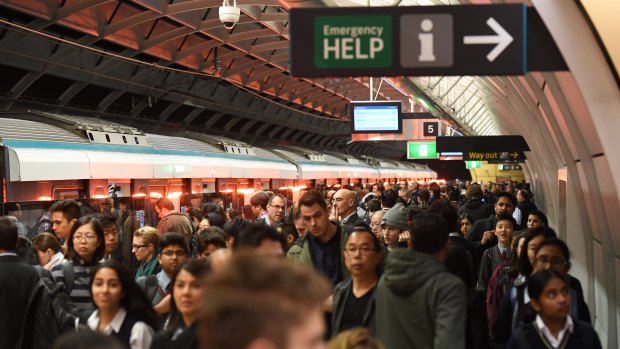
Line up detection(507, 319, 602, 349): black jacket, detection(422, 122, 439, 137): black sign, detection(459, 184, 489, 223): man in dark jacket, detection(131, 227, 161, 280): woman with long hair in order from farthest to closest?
1. detection(422, 122, 439, 137): black sign
2. detection(459, 184, 489, 223): man in dark jacket
3. detection(131, 227, 161, 280): woman with long hair
4. detection(507, 319, 602, 349): black jacket

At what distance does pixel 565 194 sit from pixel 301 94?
32065mm

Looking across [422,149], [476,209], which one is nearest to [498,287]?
[476,209]

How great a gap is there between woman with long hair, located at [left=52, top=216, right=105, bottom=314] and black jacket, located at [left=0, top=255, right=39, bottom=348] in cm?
19

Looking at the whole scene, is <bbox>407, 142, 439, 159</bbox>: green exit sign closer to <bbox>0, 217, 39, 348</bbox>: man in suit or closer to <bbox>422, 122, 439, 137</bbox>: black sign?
<bbox>422, 122, 439, 137</bbox>: black sign

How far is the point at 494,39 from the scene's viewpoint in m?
5.84

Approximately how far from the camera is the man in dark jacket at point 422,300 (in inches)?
170

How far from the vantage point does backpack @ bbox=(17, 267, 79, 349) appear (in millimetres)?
5664

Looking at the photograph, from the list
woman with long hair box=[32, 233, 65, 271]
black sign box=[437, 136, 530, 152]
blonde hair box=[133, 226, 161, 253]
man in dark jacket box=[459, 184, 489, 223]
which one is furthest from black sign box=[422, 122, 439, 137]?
blonde hair box=[133, 226, 161, 253]

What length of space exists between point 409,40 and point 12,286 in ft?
10.5

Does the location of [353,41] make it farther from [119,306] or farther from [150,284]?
[119,306]

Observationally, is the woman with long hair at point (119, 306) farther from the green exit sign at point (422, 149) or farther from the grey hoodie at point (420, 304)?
the green exit sign at point (422, 149)

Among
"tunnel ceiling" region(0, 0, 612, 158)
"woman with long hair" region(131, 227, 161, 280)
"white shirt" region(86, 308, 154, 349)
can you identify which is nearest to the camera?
"white shirt" region(86, 308, 154, 349)

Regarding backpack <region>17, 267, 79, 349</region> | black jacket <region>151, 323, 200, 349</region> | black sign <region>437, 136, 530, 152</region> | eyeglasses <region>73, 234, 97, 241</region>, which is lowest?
backpack <region>17, 267, 79, 349</region>

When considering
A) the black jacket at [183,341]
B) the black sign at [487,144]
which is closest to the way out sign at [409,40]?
the black jacket at [183,341]
